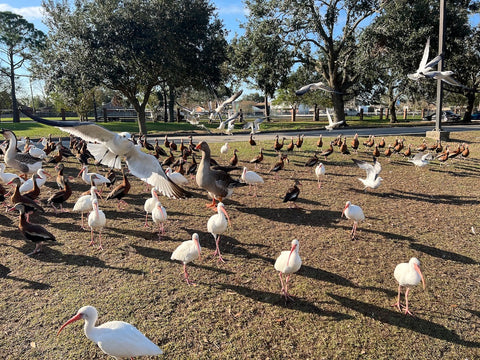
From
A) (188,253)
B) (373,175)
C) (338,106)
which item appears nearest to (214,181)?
(188,253)

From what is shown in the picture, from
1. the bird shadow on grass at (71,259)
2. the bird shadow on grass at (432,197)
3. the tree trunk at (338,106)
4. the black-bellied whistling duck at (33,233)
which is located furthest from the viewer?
the tree trunk at (338,106)

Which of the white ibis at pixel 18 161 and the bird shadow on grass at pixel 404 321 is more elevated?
the white ibis at pixel 18 161

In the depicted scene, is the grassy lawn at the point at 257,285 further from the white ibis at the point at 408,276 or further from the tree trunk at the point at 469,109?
the tree trunk at the point at 469,109

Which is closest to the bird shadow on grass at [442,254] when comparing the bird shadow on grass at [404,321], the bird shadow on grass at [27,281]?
the bird shadow on grass at [404,321]

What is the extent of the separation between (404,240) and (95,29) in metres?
24.4

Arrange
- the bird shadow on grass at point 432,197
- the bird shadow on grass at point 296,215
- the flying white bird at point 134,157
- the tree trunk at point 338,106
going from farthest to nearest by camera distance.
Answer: the tree trunk at point 338,106 < the bird shadow on grass at point 432,197 < the bird shadow on grass at point 296,215 < the flying white bird at point 134,157

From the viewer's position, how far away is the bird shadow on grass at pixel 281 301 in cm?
470

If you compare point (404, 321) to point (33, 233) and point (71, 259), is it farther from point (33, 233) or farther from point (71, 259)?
point (33, 233)

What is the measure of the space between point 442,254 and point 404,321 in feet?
8.36

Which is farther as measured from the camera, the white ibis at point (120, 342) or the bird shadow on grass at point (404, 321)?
the bird shadow on grass at point (404, 321)

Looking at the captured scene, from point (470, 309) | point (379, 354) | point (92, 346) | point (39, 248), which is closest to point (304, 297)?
point (379, 354)

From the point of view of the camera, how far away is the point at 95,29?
23391mm

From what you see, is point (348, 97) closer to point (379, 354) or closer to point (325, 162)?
point (325, 162)

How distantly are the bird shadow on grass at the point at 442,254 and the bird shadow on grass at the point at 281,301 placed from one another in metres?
2.93
